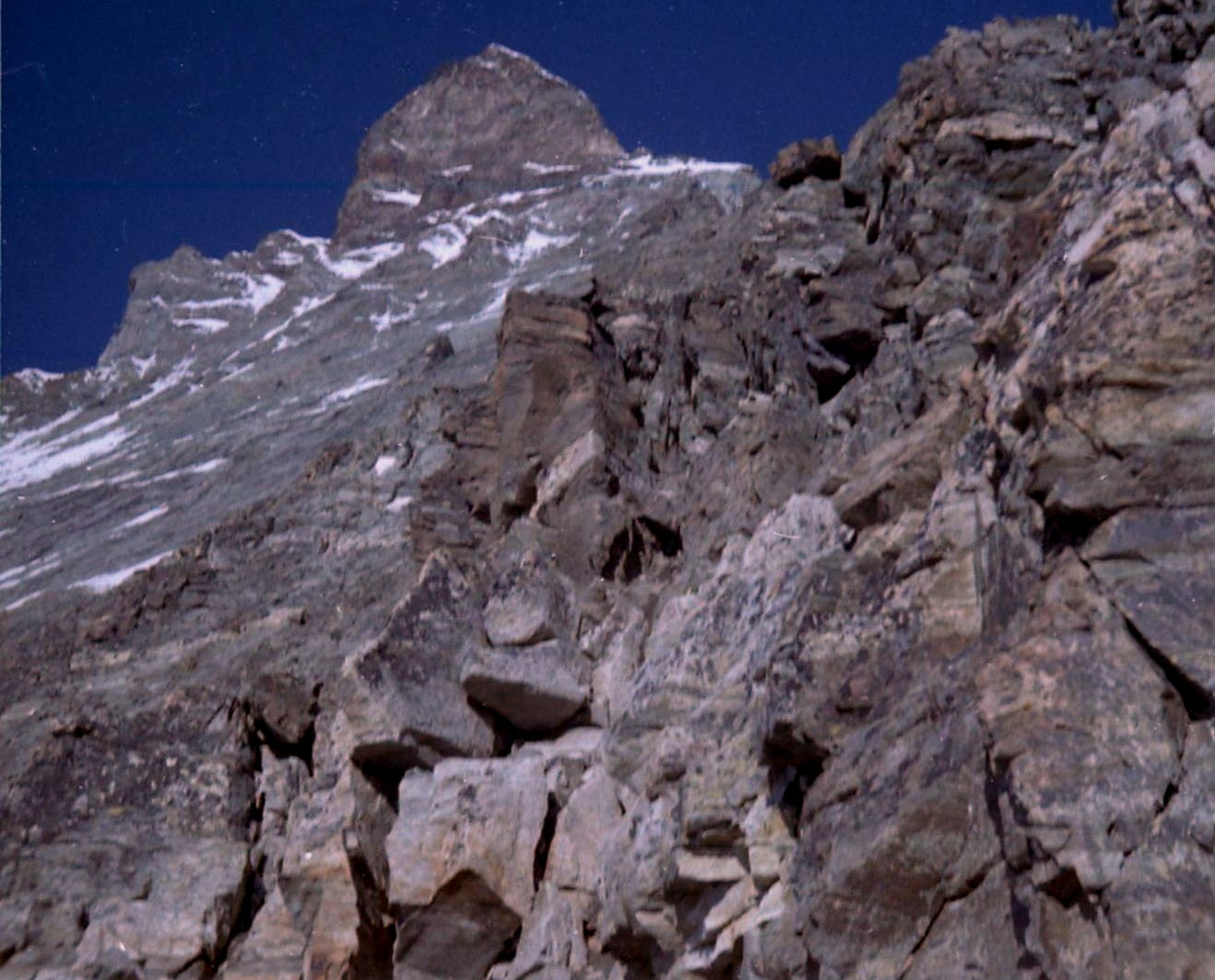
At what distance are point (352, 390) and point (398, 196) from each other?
63.0 m

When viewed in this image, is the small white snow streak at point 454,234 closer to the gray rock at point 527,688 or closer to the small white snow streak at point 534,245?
the small white snow streak at point 534,245

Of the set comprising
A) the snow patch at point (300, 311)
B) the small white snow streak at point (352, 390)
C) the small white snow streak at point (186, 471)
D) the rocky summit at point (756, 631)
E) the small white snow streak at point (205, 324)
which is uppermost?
the small white snow streak at point (205, 324)

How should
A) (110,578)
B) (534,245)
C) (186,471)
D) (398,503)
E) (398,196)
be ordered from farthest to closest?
(398,196) → (534,245) → (186,471) → (110,578) → (398,503)

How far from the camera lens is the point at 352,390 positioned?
1551 inches

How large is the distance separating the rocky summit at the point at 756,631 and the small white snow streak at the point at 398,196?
76869 millimetres

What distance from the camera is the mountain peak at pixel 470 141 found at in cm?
9175

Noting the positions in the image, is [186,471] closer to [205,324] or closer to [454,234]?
[454,234]

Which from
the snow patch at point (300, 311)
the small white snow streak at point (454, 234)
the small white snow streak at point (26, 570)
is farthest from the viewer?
the small white snow streak at point (454, 234)

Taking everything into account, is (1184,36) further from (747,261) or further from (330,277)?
(330,277)

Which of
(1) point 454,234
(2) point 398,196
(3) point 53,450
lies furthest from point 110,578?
(2) point 398,196

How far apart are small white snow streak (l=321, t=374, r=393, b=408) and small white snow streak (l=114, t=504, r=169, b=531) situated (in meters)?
6.57

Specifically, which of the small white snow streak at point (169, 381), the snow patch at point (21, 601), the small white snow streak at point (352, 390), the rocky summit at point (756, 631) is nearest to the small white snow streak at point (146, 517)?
the snow patch at point (21, 601)

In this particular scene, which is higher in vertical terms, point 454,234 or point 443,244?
point 454,234

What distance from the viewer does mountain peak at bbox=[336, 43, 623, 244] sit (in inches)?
3612
